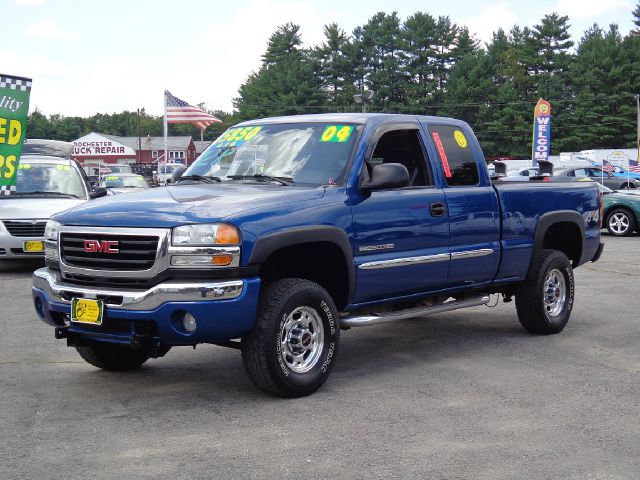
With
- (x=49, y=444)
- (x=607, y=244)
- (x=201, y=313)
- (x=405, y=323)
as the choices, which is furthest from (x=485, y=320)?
(x=607, y=244)

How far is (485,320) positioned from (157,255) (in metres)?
4.66

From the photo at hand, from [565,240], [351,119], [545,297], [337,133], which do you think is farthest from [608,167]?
[337,133]

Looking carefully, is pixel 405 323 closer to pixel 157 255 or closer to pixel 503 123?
pixel 157 255

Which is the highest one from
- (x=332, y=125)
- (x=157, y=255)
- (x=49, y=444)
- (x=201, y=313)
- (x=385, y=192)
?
(x=332, y=125)

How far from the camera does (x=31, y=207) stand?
13.2 metres

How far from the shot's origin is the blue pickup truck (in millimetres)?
5387

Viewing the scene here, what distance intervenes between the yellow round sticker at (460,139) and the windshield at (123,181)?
71.6ft

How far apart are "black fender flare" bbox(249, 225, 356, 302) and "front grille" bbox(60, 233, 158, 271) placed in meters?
0.63

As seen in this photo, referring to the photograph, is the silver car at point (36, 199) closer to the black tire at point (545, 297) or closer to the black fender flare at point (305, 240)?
the black tire at point (545, 297)

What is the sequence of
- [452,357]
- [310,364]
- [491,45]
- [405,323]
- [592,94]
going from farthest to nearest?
[491,45]
[592,94]
[405,323]
[452,357]
[310,364]

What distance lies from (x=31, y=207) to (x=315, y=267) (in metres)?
8.10

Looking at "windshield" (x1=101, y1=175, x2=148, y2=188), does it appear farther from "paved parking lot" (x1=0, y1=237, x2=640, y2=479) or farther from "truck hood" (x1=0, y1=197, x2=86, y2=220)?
"paved parking lot" (x1=0, y1=237, x2=640, y2=479)

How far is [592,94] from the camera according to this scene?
250 feet

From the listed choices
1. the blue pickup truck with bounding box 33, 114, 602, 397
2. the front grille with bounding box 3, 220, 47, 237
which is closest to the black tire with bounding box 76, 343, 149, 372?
the blue pickup truck with bounding box 33, 114, 602, 397
